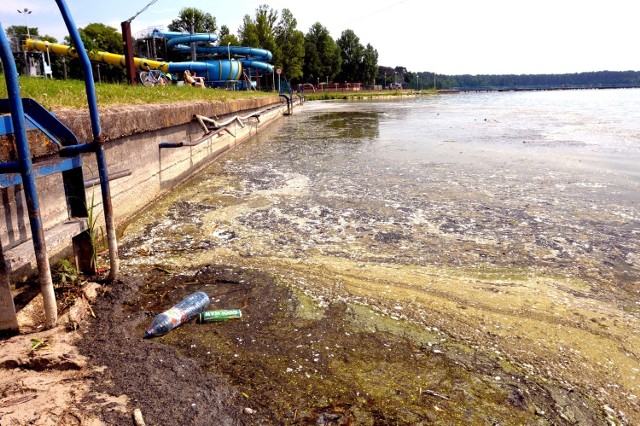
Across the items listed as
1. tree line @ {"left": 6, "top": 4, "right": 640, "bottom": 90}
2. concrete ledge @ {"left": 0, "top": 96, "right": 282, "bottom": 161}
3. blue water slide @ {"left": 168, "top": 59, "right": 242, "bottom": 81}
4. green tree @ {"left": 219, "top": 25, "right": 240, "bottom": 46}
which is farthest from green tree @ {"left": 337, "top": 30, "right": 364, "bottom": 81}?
concrete ledge @ {"left": 0, "top": 96, "right": 282, "bottom": 161}

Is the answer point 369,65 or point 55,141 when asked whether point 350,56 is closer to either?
point 369,65

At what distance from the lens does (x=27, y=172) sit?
2.29 m

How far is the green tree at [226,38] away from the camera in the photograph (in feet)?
184

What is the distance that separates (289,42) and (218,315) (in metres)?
60.0

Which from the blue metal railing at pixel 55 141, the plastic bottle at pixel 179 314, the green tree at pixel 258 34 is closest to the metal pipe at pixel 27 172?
the blue metal railing at pixel 55 141

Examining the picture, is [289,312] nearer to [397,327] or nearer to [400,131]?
[397,327]

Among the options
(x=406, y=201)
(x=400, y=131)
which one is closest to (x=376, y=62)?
(x=400, y=131)

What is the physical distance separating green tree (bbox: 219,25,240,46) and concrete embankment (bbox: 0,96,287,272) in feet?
166

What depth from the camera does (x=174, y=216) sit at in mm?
5227

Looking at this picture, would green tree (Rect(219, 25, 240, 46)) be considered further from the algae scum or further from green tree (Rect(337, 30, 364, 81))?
the algae scum

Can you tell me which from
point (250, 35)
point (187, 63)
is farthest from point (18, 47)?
point (250, 35)

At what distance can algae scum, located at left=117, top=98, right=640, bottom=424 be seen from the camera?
2135 millimetres

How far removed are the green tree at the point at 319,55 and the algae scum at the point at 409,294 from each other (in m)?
70.3

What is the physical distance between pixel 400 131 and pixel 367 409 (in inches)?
569
